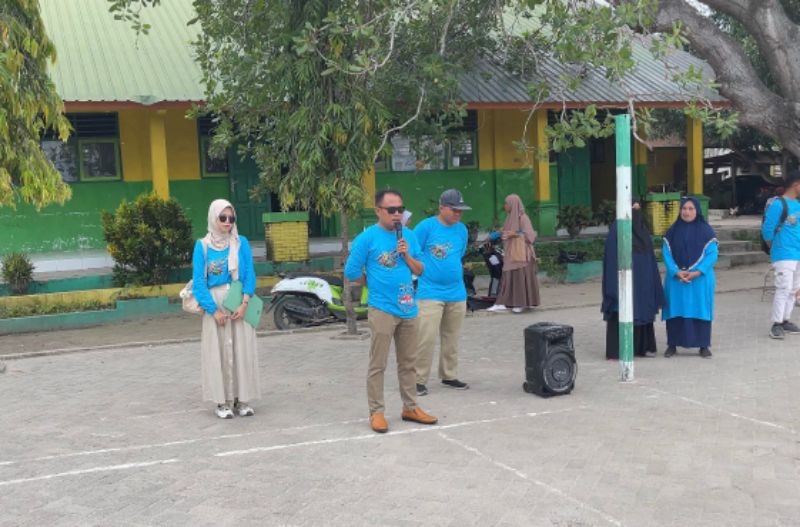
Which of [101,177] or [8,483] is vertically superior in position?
[101,177]

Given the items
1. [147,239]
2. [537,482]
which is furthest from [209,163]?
[537,482]

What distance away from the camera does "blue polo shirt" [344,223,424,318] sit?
6152 mm

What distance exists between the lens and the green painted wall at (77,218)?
47.4 feet

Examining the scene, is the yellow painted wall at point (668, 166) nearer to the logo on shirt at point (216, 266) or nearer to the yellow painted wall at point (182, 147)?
the yellow painted wall at point (182, 147)

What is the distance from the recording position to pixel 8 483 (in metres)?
5.37

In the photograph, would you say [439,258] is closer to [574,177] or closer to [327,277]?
[327,277]

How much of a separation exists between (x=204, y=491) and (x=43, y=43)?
14.8ft

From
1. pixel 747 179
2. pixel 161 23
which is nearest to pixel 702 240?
pixel 161 23

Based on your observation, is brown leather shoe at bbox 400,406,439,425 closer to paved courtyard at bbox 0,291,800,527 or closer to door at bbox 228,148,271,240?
paved courtyard at bbox 0,291,800,527

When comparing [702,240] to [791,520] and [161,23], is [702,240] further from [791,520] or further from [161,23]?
[161,23]

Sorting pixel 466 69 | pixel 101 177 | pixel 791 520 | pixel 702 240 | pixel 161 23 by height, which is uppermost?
pixel 161 23

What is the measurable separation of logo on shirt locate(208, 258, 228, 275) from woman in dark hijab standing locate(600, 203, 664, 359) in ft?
13.1

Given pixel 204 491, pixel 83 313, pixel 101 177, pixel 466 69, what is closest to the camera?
pixel 204 491

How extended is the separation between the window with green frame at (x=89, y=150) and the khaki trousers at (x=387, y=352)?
415 inches
